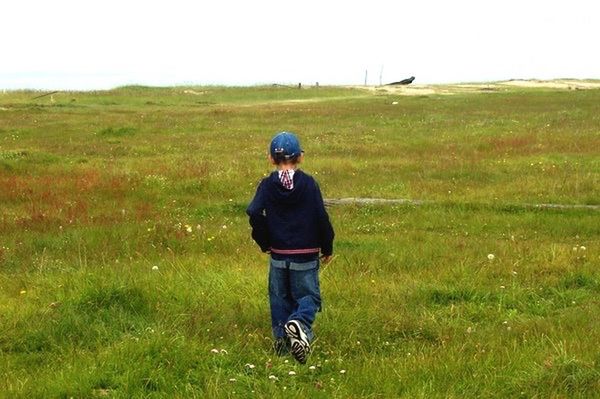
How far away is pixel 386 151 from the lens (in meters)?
23.5

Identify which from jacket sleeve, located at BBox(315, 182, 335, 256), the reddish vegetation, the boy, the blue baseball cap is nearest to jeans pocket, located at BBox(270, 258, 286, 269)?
the boy

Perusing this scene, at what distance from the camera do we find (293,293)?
19.4 feet

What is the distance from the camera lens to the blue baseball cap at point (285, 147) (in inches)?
222

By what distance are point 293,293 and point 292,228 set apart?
564 millimetres

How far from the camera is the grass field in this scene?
16.9 feet

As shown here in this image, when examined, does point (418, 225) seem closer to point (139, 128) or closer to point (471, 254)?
point (471, 254)

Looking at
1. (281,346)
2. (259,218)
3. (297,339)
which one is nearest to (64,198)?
(259,218)

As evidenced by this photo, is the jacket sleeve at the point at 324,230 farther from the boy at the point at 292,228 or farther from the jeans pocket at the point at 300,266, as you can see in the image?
the jeans pocket at the point at 300,266

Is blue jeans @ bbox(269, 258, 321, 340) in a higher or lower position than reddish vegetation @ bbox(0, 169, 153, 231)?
higher

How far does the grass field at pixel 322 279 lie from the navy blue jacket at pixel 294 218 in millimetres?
900

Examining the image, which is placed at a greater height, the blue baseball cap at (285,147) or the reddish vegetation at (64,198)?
the blue baseball cap at (285,147)

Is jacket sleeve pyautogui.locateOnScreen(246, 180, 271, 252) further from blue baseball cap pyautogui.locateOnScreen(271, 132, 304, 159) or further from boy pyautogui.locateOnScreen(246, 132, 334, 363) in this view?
blue baseball cap pyautogui.locateOnScreen(271, 132, 304, 159)

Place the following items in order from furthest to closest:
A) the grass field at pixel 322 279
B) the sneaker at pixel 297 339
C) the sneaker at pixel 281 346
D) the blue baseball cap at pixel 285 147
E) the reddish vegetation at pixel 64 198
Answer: the reddish vegetation at pixel 64 198 < the sneaker at pixel 281 346 < the blue baseball cap at pixel 285 147 < the sneaker at pixel 297 339 < the grass field at pixel 322 279

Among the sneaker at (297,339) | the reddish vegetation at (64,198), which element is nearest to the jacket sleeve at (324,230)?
the sneaker at (297,339)
